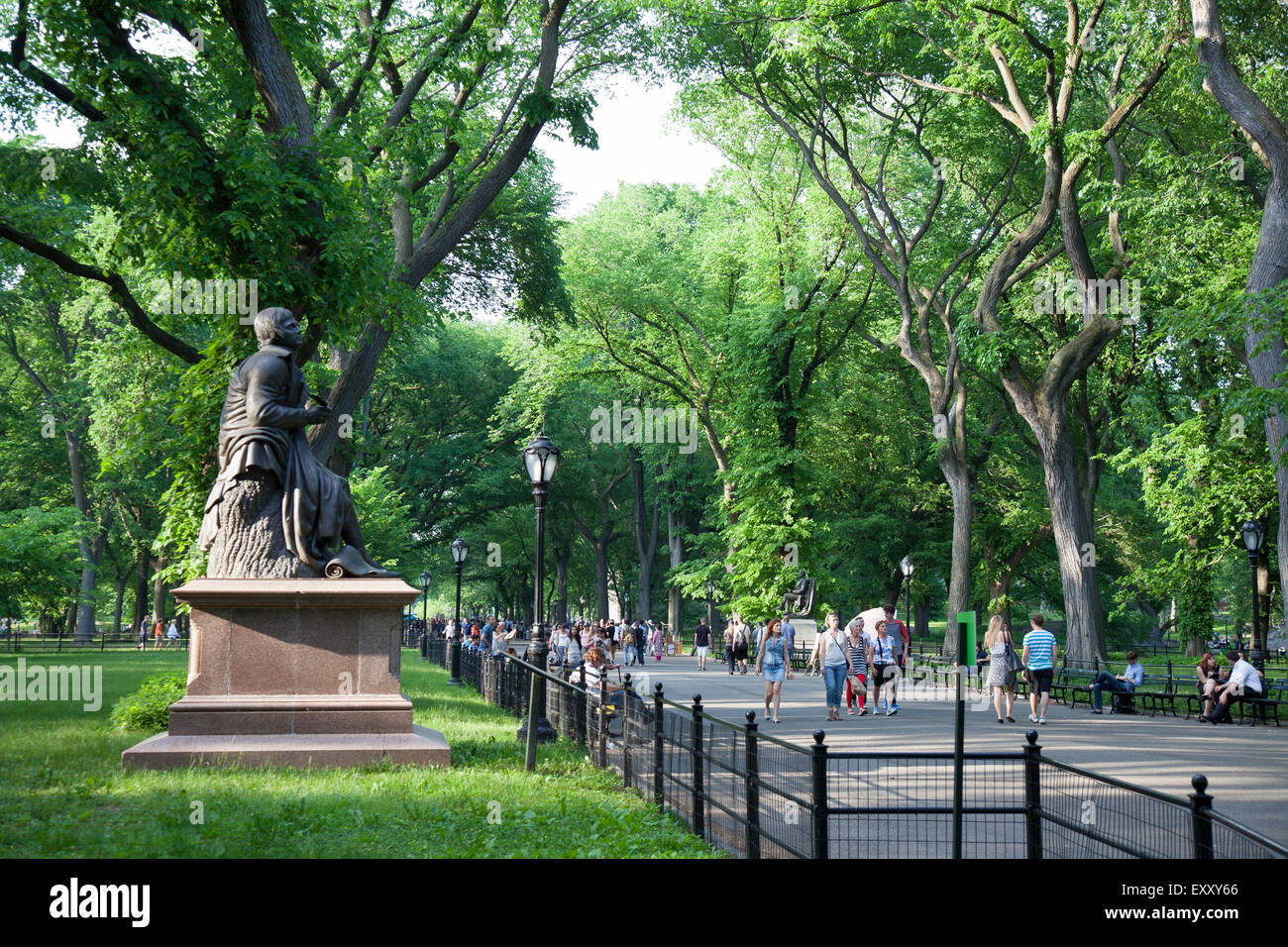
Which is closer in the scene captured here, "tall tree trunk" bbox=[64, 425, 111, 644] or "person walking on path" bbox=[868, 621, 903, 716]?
"person walking on path" bbox=[868, 621, 903, 716]

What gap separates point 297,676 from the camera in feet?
34.0

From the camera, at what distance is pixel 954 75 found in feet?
81.7

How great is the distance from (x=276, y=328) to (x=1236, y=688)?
18300 millimetres

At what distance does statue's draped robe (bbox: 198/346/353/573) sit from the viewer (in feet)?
34.7

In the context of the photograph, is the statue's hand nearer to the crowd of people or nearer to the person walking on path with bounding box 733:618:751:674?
the crowd of people

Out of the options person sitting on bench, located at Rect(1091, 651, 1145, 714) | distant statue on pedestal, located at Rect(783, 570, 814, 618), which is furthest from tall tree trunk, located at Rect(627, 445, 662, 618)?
person sitting on bench, located at Rect(1091, 651, 1145, 714)


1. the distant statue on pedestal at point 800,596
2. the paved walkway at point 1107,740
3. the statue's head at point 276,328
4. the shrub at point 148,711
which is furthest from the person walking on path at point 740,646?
the statue's head at point 276,328

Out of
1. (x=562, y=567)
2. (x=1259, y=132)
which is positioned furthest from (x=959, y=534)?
(x=562, y=567)

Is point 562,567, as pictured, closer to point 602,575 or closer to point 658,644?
point 602,575

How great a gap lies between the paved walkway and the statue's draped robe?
7.16m

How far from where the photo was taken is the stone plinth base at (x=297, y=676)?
9.98 m

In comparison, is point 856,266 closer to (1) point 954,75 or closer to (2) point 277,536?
(1) point 954,75
